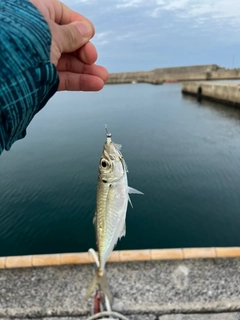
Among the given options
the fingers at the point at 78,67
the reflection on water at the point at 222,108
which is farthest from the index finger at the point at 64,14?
the reflection on water at the point at 222,108

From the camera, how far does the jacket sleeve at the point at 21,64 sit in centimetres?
128

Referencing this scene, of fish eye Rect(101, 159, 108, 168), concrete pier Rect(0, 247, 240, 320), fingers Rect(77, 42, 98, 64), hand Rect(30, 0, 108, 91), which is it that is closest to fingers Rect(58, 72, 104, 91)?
hand Rect(30, 0, 108, 91)

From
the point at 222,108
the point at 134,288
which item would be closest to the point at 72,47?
the point at 134,288

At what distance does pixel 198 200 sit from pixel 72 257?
761cm

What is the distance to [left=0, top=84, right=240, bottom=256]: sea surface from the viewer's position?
30.5ft

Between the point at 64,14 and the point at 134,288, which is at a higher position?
the point at 64,14

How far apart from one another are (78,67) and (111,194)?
1226 millimetres

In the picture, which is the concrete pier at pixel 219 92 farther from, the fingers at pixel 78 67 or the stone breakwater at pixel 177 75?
the fingers at pixel 78 67

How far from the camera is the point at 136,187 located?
40.1 feet

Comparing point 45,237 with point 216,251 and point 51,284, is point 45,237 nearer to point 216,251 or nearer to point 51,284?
point 51,284

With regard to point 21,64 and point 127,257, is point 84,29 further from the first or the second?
point 127,257

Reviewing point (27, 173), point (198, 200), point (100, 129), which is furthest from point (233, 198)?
point (100, 129)

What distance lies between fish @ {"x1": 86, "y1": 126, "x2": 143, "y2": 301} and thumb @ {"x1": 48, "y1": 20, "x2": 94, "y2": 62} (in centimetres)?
66

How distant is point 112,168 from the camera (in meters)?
2.18
